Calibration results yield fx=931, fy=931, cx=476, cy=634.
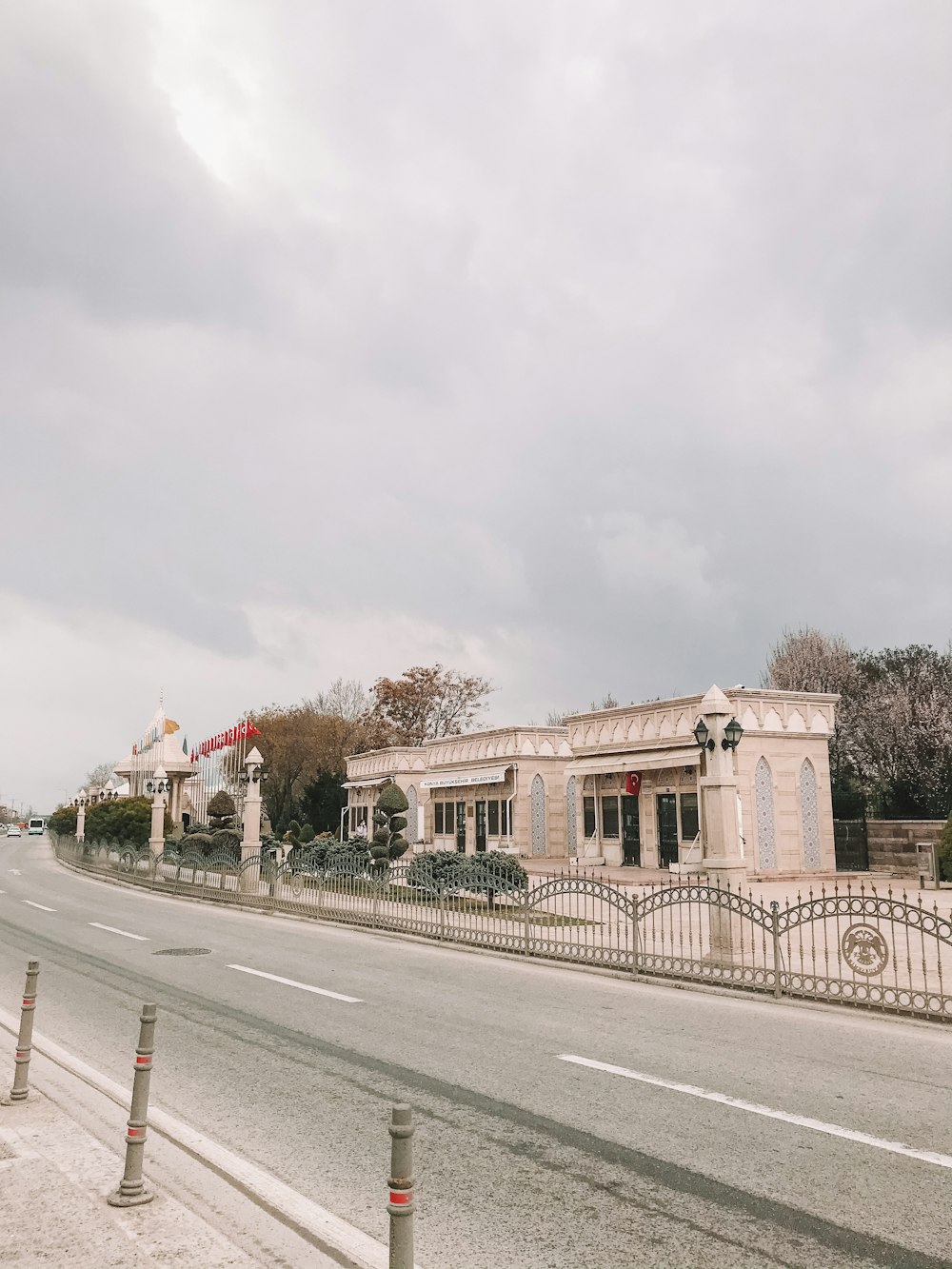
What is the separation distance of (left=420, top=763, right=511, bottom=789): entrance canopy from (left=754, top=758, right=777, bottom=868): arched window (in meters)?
13.0

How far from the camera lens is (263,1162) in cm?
580

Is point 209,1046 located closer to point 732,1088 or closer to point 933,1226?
point 732,1088

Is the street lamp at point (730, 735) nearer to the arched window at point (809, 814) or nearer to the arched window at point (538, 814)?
the arched window at point (809, 814)

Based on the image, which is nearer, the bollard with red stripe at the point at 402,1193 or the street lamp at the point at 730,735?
the bollard with red stripe at the point at 402,1193

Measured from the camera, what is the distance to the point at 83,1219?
190 inches

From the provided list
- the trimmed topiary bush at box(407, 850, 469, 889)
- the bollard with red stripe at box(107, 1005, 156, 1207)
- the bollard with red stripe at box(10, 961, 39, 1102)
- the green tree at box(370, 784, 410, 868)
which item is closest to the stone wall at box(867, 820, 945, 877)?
the green tree at box(370, 784, 410, 868)

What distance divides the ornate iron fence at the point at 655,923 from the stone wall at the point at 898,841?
689cm

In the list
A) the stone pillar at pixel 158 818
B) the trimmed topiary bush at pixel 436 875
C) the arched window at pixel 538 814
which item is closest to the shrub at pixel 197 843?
the stone pillar at pixel 158 818

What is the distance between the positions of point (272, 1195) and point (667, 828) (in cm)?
2662

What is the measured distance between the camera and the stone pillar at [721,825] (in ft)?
42.7

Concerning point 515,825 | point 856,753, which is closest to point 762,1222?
point 515,825

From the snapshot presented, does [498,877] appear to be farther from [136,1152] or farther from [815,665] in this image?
[815,665]

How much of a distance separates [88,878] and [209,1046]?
101 feet

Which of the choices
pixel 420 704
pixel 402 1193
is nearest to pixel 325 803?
pixel 420 704
